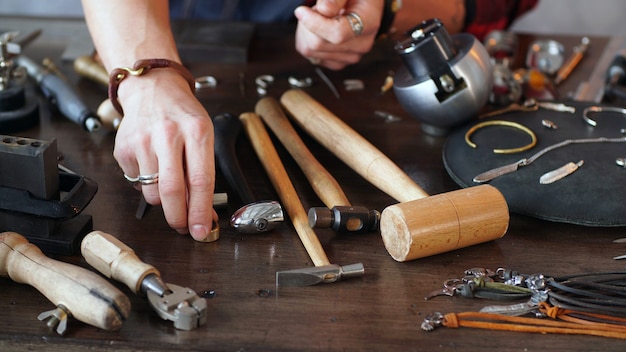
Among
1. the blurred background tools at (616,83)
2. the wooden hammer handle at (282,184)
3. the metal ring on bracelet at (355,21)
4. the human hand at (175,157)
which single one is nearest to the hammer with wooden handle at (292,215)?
the wooden hammer handle at (282,184)

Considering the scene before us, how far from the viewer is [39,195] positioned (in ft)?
3.07

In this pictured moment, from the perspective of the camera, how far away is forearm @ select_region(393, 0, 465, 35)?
1649 millimetres

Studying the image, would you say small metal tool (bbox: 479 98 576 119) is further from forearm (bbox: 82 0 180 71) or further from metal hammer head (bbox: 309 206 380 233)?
forearm (bbox: 82 0 180 71)

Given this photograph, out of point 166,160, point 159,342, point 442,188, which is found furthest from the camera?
point 442,188

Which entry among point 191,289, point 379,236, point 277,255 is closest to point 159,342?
point 191,289

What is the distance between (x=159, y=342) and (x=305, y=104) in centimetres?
60

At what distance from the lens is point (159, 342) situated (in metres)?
0.82

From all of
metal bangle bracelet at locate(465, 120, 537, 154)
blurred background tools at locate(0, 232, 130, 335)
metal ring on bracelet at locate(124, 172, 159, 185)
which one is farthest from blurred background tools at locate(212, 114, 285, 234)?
metal bangle bracelet at locate(465, 120, 537, 154)

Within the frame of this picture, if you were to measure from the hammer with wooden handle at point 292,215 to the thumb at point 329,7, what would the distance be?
→ 0.21 m

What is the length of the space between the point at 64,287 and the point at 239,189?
0.32 m

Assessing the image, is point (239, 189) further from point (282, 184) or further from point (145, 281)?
point (145, 281)

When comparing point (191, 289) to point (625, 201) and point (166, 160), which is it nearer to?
point (166, 160)

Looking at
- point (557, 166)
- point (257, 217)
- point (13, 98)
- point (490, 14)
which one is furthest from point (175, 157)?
point (490, 14)

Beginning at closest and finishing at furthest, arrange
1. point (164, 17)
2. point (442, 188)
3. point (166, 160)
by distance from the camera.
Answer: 1. point (166, 160)
2. point (442, 188)
3. point (164, 17)
